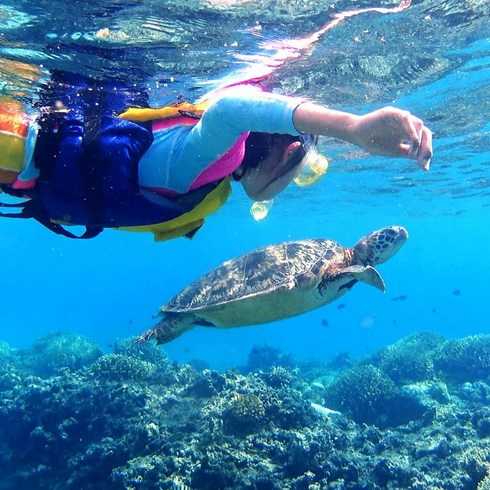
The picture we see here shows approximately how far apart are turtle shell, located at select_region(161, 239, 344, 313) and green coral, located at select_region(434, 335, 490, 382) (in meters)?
11.0

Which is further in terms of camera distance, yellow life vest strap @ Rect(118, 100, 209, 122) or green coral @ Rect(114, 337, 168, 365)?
green coral @ Rect(114, 337, 168, 365)

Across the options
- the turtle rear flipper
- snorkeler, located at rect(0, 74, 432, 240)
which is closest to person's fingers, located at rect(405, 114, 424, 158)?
snorkeler, located at rect(0, 74, 432, 240)

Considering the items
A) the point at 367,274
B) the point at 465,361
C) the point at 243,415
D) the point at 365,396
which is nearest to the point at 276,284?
the point at 367,274

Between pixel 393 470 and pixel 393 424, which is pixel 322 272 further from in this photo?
pixel 393 424

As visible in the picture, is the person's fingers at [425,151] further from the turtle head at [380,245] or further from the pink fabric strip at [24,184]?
the turtle head at [380,245]

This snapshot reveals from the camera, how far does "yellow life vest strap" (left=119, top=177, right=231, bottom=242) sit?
3787mm

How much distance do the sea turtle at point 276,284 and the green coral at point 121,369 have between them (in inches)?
211

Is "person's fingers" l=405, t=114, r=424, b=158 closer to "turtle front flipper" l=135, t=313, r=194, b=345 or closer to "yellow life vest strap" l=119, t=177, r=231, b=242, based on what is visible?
"yellow life vest strap" l=119, t=177, r=231, b=242

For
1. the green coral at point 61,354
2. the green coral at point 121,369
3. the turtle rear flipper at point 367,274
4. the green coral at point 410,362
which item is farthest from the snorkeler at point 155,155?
the green coral at point 61,354

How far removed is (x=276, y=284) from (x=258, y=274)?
497mm

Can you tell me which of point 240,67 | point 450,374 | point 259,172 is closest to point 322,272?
point 259,172

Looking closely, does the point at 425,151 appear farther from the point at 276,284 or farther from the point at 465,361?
the point at 465,361

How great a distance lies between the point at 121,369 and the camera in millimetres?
12430

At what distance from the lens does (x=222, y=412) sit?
882 cm
